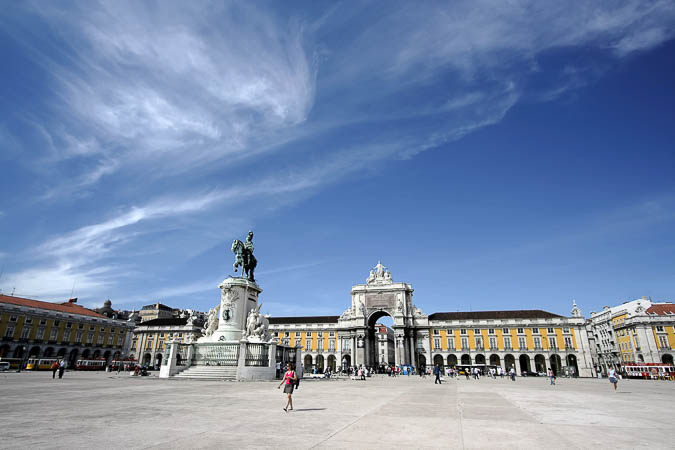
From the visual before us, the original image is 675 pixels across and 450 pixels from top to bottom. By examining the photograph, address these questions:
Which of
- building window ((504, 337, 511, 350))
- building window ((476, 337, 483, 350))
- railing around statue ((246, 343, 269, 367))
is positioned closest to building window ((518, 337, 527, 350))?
building window ((504, 337, 511, 350))

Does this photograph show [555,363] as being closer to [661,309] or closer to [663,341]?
[663,341]

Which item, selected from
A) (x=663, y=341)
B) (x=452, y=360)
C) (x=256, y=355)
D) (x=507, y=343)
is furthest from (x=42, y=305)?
(x=663, y=341)

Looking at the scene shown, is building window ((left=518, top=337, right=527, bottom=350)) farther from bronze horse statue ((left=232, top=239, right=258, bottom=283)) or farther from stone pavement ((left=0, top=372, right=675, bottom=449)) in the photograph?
stone pavement ((left=0, top=372, right=675, bottom=449))

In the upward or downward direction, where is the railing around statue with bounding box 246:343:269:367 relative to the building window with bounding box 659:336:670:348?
downward

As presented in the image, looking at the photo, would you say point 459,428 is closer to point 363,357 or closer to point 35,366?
point 35,366

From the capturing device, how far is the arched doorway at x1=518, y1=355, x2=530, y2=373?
71750mm

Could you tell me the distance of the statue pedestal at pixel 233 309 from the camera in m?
26.2

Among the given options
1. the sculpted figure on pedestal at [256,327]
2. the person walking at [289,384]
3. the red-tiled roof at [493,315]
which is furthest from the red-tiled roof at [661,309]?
the person walking at [289,384]

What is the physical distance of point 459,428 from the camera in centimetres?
746

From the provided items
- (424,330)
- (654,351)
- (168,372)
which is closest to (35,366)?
(168,372)

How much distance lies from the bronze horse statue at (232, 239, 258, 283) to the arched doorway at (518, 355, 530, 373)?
6325cm

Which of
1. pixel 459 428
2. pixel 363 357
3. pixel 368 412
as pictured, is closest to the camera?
pixel 459 428

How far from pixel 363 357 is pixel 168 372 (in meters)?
54.4

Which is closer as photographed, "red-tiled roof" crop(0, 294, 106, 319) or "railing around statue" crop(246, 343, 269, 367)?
"railing around statue" crop(246, 343, 269, 367)
